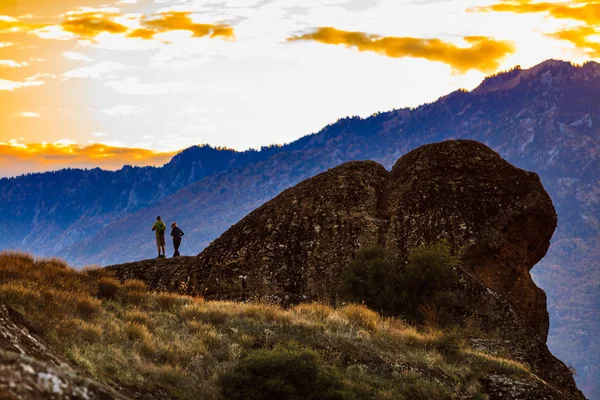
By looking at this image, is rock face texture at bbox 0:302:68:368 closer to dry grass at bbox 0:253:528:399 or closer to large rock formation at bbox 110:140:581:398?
dry grass at bbox 0:253:528:399

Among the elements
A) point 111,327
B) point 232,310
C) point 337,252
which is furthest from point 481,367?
point 337,252

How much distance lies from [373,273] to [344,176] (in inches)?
371

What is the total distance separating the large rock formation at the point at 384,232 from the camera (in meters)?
30.9

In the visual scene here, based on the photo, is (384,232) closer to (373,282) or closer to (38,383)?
(373,282)

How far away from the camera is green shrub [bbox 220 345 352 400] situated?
539 inches

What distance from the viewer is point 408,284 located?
27.0 meters

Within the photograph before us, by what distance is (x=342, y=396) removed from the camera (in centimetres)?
1384

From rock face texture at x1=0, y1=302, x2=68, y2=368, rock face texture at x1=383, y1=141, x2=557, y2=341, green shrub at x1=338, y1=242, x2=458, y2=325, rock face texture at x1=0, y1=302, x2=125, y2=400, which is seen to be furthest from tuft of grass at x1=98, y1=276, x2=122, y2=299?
rock face texture at x1=383, y1=141, x2=557, y2=341

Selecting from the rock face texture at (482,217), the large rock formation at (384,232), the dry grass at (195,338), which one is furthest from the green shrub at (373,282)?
the dry grass at (195,338)

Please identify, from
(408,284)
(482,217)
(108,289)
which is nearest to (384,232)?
(482,217)

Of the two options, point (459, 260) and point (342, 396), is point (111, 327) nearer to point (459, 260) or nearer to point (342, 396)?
point (342, 396)

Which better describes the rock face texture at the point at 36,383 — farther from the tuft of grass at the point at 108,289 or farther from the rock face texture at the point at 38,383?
the tuft of grass at the point at 108,289

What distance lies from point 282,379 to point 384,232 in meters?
18.6

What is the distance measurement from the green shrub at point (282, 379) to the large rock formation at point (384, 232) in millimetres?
14629
